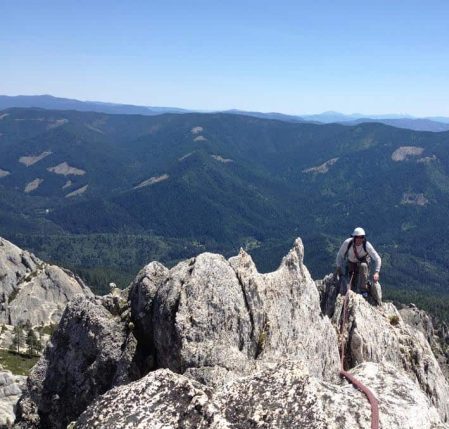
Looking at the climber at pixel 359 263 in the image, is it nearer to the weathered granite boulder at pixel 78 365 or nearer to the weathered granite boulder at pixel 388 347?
the weathered granite boulder at pixel 388 347

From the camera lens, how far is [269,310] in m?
23.5

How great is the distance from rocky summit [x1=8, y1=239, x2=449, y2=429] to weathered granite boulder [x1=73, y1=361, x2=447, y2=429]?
0.03 meters

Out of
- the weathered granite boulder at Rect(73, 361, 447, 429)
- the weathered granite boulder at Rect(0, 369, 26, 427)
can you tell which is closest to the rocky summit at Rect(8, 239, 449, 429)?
the weathered granite boulder at Rect(73, 361, 447, 429)

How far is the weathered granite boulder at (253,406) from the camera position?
36.5ft

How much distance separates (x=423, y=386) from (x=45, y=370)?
22.9 metres

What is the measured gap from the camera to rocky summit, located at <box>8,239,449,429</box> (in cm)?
1160

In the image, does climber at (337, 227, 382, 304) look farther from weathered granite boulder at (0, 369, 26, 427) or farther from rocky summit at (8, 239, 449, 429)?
weathered granite boulder at (0, 369, 26, 427)

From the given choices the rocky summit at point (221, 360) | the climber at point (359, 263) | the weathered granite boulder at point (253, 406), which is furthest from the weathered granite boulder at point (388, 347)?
the weathered granite boulder at point (253, 406)

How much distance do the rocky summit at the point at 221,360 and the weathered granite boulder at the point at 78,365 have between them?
62 mm

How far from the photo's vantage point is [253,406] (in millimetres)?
11875

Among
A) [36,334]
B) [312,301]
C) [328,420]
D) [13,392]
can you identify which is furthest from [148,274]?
[36,334]

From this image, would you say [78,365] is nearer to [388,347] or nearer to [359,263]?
[388,347]

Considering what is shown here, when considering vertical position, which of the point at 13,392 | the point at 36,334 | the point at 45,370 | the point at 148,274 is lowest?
the point at 36,334

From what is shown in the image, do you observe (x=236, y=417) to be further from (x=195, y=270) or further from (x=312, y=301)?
(x=312, y=301)
